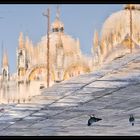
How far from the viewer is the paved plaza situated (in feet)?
23.9

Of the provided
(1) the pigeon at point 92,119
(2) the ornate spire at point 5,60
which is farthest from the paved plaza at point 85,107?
(2) the ornate spire at point 5,60

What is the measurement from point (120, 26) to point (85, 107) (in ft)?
3.54

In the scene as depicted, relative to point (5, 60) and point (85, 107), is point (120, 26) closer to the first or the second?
point (85, 107)

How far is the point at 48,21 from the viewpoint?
24.8 ft

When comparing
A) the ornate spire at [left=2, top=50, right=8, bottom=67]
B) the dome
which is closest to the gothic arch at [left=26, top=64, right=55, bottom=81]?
the ornate spire at [left=2, top=50, right=8, bottom=67]

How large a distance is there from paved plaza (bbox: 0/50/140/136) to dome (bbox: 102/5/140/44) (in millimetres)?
286

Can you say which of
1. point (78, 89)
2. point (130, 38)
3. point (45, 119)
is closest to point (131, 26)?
point (130, 38)

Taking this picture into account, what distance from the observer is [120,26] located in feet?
25.9

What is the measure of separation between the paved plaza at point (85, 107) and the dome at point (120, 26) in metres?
0.29

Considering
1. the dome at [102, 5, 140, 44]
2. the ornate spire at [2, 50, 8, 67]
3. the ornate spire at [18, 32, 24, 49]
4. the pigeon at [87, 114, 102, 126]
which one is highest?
the dome at [102, 5, 140, 44]

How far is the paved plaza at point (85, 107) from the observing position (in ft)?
23.9

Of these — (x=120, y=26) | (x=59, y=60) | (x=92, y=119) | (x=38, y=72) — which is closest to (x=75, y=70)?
(x=59, y=60)

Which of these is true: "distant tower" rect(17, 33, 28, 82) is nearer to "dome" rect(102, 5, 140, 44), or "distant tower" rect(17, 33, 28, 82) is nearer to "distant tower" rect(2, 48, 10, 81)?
"distant tower" rect(2, 48, 10, 81)
